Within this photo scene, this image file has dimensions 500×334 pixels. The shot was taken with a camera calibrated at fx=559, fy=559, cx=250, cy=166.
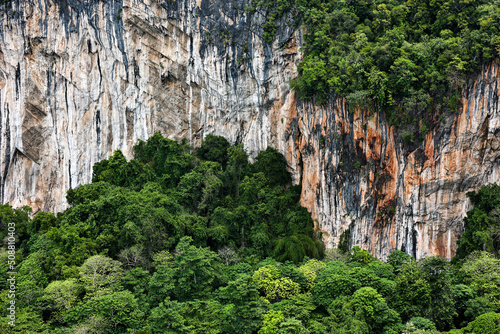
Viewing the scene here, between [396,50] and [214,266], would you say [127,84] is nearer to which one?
[214,266]

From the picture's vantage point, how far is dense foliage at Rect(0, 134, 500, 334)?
710 inches

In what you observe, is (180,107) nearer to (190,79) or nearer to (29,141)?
(190,79)

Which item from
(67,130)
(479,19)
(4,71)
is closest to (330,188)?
(479,19)

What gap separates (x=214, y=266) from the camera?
21719 millimetres

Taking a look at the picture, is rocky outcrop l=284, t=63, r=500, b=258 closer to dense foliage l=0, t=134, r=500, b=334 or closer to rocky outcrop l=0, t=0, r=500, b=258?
dense foliage l=0, t=134, r=500, b=334

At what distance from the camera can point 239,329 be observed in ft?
58.5

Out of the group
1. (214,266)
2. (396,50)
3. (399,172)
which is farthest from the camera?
(396,50)

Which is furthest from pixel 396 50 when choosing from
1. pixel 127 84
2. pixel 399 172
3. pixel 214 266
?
pixel 127 84

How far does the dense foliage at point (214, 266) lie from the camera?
18.0m

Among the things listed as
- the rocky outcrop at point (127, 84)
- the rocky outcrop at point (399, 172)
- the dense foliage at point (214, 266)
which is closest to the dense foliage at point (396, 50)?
the rocky outcrop at point (399, 172)

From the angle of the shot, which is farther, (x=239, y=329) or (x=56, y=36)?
(x=56, y=36)

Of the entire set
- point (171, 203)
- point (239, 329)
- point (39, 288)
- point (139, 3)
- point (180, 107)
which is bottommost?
point (239, 329)

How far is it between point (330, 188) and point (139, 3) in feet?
47.4

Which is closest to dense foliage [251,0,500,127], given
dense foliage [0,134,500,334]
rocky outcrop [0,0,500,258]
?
rocky outcrop [0,0,500,258]
